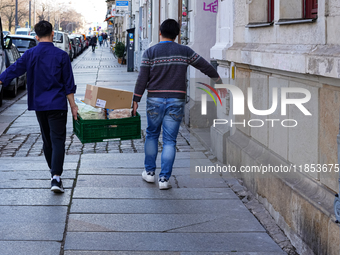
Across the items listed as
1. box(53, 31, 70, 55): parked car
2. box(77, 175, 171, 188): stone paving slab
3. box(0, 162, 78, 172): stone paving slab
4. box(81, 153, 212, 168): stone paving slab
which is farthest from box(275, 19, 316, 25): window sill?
box(53, 31, 70, 55): parked car

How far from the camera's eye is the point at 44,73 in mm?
5707

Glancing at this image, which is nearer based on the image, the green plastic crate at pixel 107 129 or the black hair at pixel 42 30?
the black hair at pixel 42 30

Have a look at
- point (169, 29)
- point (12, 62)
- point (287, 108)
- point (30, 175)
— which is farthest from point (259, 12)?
point (12, 62)

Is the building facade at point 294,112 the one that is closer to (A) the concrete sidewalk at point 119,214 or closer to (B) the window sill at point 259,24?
(B) the window sill at point 259,24

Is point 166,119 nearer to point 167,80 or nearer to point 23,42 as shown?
point 167,80

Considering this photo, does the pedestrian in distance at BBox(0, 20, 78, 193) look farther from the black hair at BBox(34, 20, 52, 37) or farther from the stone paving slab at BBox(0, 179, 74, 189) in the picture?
the stone paving slab at BBox(0, 179, 74, 189)

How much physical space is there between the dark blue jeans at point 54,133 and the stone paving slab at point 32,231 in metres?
1.20

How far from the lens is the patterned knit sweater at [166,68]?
19.2ft

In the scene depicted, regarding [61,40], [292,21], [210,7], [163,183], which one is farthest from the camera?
[61,40]

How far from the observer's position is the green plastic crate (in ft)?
19.9

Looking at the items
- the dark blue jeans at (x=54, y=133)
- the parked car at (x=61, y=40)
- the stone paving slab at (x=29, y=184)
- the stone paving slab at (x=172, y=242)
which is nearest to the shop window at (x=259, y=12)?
the dark blue jeans at (x=54, y=133)

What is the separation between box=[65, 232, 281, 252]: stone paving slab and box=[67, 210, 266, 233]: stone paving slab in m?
0.13

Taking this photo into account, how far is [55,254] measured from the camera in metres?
4.14

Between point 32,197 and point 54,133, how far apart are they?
26.7 inches
